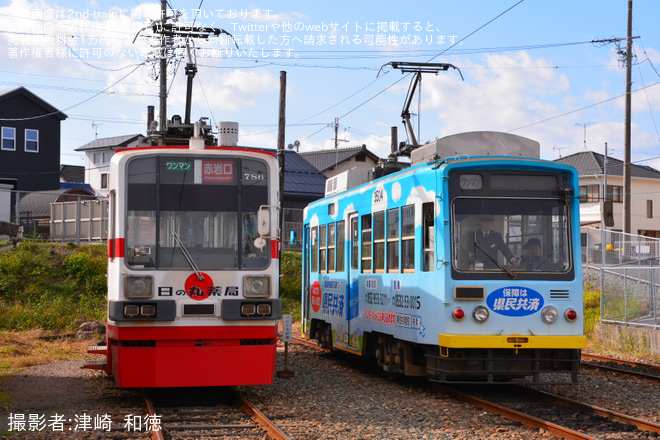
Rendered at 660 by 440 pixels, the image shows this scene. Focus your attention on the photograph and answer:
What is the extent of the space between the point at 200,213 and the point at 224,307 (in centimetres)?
115

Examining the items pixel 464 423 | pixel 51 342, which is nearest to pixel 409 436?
pixel 464 423

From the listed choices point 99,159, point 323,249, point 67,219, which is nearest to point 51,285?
point 67,219

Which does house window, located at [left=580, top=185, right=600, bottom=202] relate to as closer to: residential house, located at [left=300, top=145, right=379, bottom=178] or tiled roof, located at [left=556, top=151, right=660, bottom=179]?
tiled roof, located at [left=556, top=151, right=660, bottom=179]

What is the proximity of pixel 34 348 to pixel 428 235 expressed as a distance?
9528mm

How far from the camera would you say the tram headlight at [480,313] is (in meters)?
9.70

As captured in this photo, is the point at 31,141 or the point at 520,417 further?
the point at 31,141

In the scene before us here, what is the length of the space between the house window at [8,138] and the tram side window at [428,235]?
34263 mm

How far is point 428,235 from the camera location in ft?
33.5

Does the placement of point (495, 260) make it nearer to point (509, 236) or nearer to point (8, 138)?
point (509, 236)

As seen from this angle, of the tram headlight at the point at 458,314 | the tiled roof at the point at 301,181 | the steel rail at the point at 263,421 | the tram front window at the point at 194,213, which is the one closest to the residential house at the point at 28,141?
the tiled roof at the point at 301,181

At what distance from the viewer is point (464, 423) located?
28.0 feet

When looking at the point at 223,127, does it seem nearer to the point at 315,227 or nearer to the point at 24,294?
the point at 315,227

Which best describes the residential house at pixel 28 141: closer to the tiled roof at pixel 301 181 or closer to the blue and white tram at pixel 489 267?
the tiled roof at pixel 301 181

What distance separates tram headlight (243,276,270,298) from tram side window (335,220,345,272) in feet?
15.2
